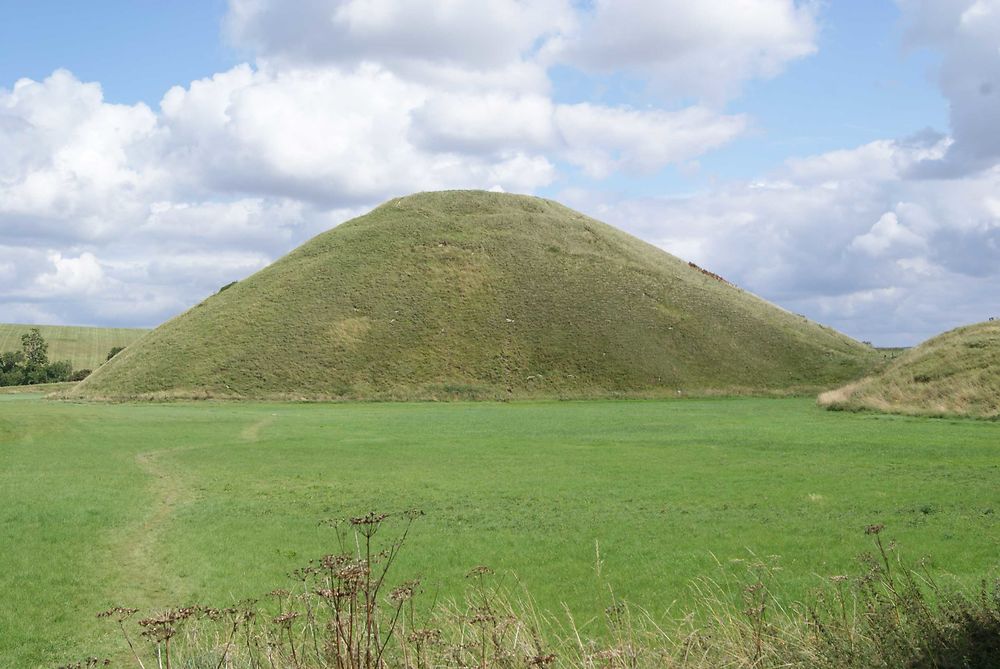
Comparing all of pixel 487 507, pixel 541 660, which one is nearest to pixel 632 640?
pixel 541 660

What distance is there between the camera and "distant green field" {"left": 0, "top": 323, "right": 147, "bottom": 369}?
543 ft

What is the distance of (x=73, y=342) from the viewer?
182500 millimetres

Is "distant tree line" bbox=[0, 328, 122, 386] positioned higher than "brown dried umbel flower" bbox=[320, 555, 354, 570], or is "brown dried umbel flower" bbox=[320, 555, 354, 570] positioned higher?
"distant tree line" bbox=[0, 328, 122, 386]

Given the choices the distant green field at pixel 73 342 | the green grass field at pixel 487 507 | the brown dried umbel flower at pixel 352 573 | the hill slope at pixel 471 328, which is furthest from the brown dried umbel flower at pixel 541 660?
the distant green field at pixel 73 342

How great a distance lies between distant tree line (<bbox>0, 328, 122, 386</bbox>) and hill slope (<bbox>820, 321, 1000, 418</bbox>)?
4471 inches

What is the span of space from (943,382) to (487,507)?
128ft

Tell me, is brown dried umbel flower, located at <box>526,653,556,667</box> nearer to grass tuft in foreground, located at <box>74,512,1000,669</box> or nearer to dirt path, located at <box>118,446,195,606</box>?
grass tuft in foreground, located at <box>74,512,1000,669</box>

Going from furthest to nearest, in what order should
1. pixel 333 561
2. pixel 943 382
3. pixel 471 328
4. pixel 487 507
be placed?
pixel 471 328, pixel 943 382, pixel 487 507, pixel 333 561

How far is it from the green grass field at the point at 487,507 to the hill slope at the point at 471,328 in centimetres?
4274

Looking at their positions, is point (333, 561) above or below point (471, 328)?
below

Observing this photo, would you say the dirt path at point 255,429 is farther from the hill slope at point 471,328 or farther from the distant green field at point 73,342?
the distant green field at point 73,342

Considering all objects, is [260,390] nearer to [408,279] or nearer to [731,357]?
[408,279]

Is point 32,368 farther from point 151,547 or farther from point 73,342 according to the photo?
point 151,547

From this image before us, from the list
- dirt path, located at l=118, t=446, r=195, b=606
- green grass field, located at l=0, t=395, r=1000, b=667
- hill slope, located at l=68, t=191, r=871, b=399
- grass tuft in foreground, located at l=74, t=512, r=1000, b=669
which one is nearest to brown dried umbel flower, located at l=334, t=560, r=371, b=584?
grass tuft in foreground, located at l=74, t=512, r=1000, b=669
